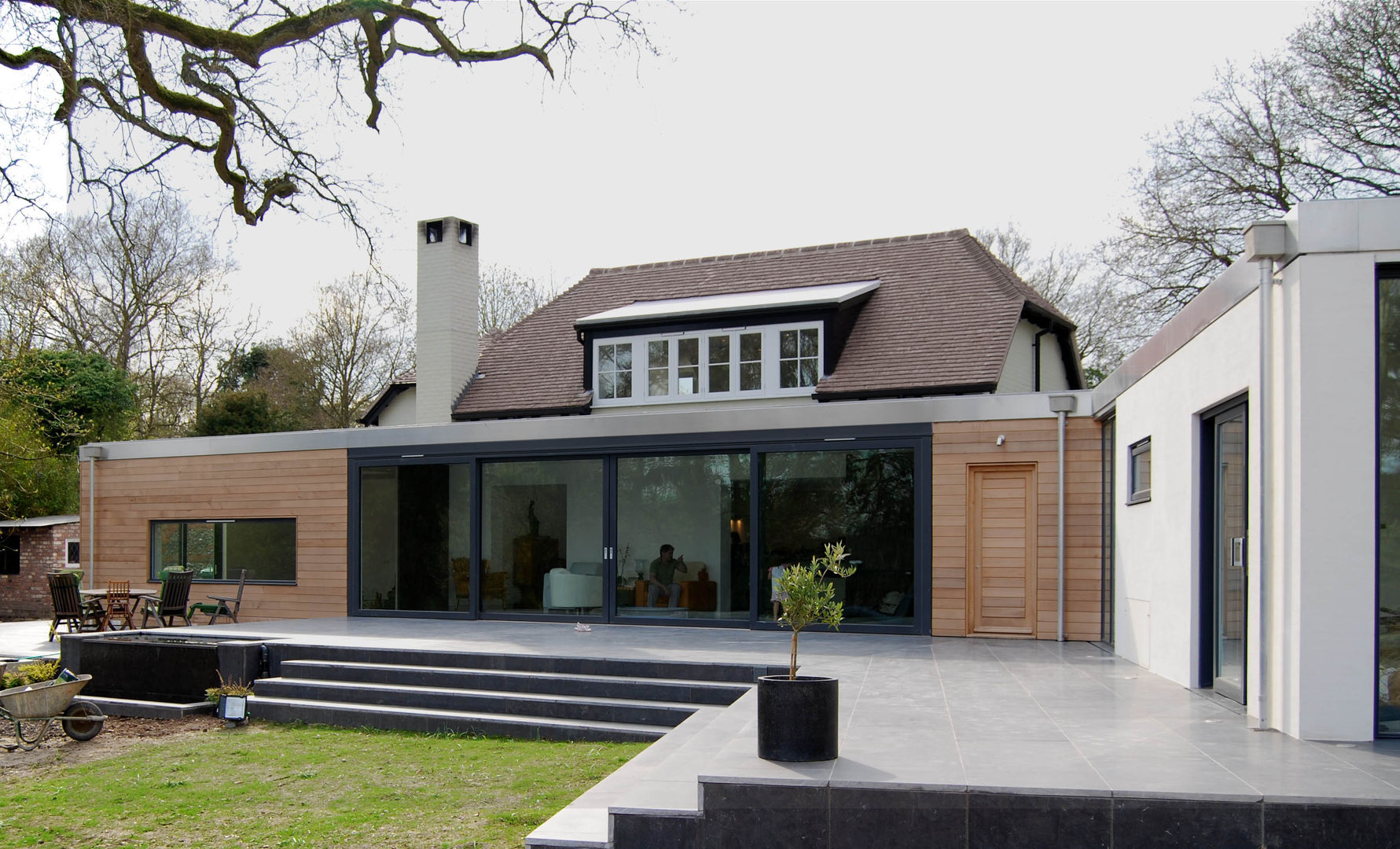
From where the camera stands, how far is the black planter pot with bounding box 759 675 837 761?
5.24 metres

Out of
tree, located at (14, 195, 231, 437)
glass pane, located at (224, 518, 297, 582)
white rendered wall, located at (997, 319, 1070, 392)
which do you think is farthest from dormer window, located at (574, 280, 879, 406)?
tree, located at (14, 195, 231, 437)

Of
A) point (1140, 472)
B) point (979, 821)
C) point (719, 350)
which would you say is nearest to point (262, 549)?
point (719, 350)

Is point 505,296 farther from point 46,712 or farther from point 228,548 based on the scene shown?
point 46,712

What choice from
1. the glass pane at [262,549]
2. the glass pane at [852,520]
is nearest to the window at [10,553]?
the glass pane at [262,549]

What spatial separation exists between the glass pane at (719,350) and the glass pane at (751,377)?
14.3 inches

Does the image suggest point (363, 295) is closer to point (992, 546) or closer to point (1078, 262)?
point (1078, 262)

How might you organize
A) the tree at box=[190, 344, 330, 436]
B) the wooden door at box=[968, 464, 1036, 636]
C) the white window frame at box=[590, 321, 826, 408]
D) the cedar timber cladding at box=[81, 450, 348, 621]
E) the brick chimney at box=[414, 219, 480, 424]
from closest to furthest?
the wooden door at box=[968, 464, 1036, 636]
the cedar timber cladding at box=[81, 450, 348, 621]
the white window frame at box=[590, 321, 826, 408]
the brick chimney at box=[414, 219, 480, 424]
the tree at box=[190, 344, 330, 436]

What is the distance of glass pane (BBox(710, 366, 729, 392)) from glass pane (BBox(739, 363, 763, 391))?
0.75 feet

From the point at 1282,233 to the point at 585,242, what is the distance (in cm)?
2393

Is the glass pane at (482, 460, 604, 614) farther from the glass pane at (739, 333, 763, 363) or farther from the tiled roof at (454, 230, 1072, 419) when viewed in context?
the tiled roof at (454, 230, 1072, 419)

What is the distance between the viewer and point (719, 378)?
60.0ft

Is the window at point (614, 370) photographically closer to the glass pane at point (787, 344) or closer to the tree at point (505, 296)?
the glass pane at point (787, 344)

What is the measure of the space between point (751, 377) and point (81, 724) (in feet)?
36.6

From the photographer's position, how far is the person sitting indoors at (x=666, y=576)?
12.7m
